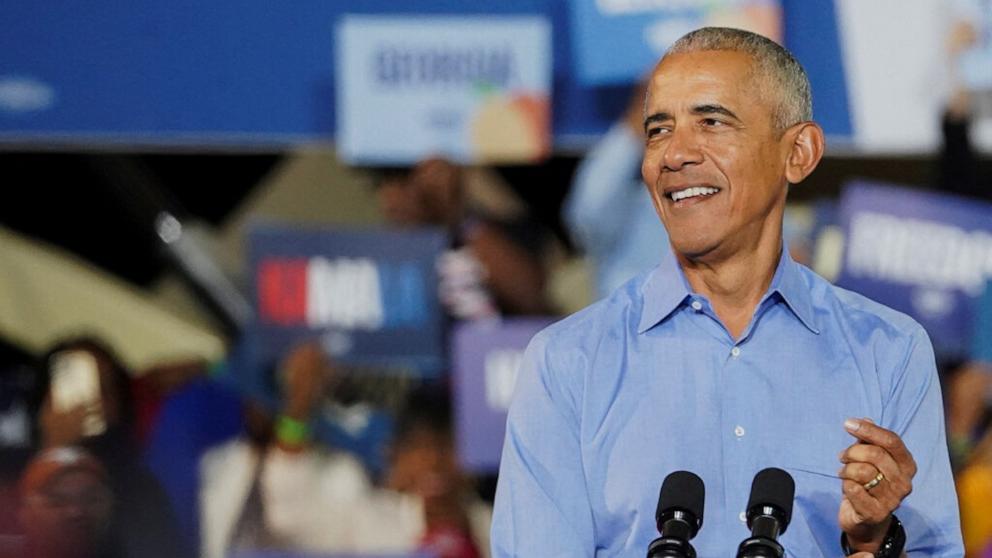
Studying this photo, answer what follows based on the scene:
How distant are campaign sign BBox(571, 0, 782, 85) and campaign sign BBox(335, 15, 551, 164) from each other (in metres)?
0.15

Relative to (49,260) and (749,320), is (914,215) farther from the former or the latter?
(749,320)

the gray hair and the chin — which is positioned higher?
the gray hair

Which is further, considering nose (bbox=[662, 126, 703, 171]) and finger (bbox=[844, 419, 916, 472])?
nose (bbox=[662, 126, 703, 171])

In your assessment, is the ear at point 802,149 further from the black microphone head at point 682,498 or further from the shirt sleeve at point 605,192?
the shirt sleeve at point 605,192

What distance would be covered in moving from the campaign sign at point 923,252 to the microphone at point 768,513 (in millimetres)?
3629

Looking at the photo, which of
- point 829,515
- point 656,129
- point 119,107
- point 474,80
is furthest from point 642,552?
point 119,107

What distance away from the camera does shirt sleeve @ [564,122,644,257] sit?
210 inches

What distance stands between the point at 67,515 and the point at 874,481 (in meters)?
3.91

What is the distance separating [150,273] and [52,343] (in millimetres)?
408

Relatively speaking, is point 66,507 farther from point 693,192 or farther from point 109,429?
point 693,192

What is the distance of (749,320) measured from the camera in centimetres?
227

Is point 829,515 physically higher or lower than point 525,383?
lower

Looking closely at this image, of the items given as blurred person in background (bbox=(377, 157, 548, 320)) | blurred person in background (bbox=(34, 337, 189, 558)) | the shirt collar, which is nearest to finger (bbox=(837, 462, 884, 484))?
the shirt collar

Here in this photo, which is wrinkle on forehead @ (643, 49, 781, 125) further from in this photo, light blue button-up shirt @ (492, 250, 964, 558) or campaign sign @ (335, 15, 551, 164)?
campaign sign @ (335, 15, 551, 164)
